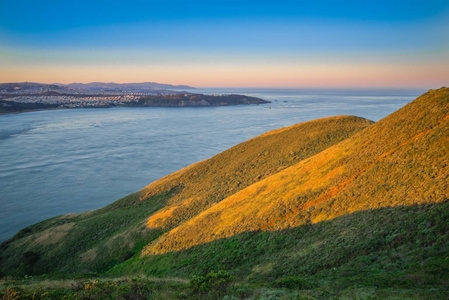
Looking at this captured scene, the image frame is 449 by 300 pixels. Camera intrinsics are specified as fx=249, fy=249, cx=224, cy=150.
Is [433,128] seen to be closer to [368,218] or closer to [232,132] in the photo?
[368,218]

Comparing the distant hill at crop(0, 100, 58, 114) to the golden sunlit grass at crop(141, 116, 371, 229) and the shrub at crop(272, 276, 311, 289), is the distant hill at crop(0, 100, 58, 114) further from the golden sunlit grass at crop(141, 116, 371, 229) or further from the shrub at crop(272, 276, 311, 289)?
the shrub at crop(272, 276, 311, 289)

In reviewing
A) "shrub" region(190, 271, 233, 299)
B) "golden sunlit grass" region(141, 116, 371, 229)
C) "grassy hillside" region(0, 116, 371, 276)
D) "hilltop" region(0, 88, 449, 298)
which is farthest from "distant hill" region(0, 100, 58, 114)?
"shrub" region(190, 271, 233, 299)

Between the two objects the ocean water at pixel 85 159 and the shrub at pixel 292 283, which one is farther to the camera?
the ocean water at pixel 85 159

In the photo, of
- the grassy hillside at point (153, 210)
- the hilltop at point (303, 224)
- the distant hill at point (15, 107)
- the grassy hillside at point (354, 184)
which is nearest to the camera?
the hilltop at point (303, 224)

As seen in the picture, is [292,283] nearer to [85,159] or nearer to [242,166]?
[242,166]

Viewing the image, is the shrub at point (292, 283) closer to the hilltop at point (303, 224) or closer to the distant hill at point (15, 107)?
the hilltop at point (303, 224)

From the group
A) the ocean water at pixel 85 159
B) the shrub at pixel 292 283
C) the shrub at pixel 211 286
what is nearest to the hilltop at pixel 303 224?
the shrub at pixel 292 283
